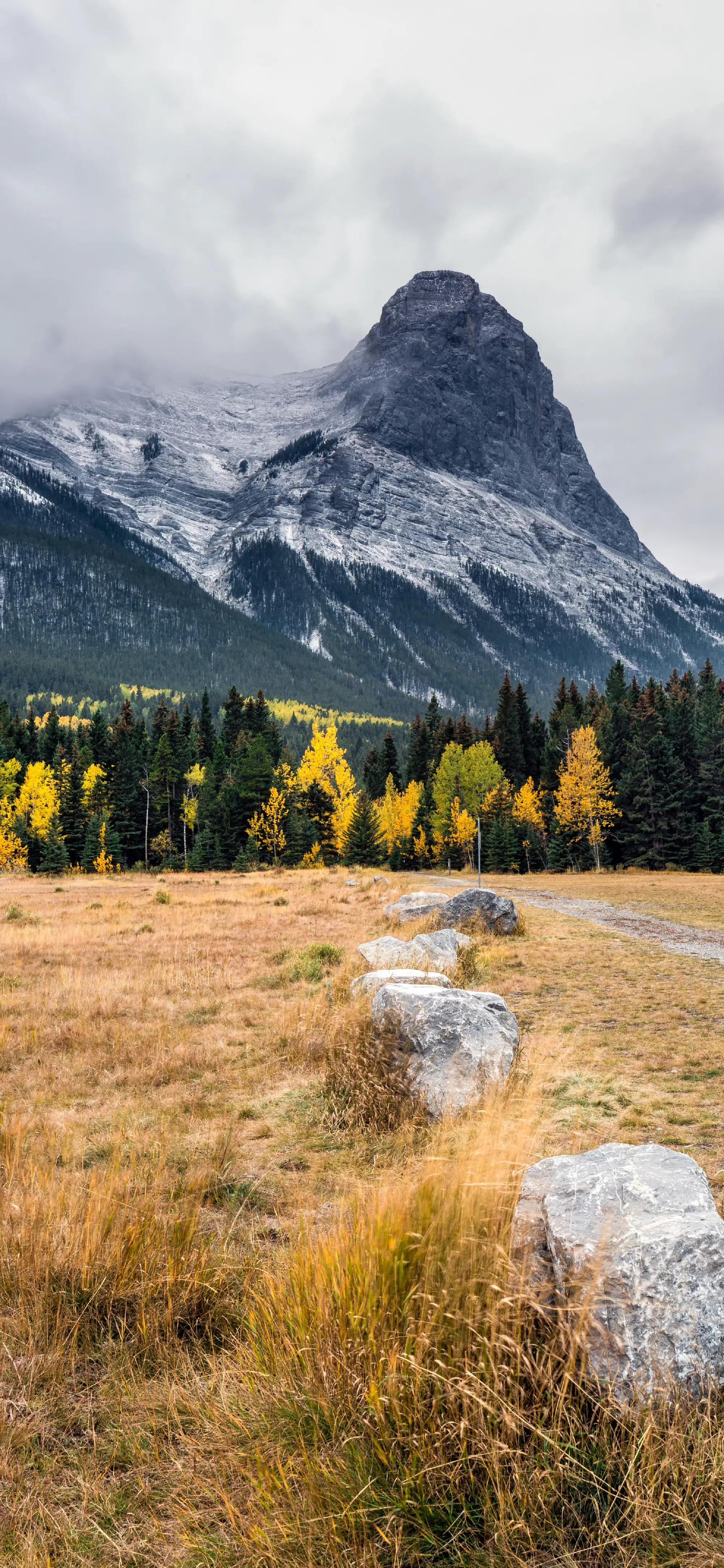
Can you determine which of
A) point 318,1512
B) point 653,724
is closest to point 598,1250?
point 318,1512

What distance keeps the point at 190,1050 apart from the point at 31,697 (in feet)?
703

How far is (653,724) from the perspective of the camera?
177ft

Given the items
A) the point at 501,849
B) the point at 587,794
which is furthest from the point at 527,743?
the point at 587,794

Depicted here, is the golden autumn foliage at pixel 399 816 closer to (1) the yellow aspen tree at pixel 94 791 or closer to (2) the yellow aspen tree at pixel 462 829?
(2) the yellow aspen tree at pixel 462 829

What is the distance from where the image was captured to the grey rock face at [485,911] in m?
17.7

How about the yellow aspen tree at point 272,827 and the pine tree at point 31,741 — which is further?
the pine tree at point 31,741

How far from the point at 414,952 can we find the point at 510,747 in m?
59.2

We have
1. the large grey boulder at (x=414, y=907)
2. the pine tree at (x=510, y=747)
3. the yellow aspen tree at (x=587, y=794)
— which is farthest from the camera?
the pine tree at (x=510, y=747)

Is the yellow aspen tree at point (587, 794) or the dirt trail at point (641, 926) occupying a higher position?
the yellow aspen tree at point (587, 794)

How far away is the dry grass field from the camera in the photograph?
204cm

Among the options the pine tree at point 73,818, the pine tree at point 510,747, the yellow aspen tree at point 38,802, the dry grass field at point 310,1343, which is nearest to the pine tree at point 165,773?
the pine tree at point 73,818

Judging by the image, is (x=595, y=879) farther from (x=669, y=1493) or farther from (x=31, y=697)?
(x=31, y=697)

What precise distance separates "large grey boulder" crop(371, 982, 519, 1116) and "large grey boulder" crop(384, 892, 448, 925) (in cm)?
1176

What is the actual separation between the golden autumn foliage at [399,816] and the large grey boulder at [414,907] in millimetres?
40540
